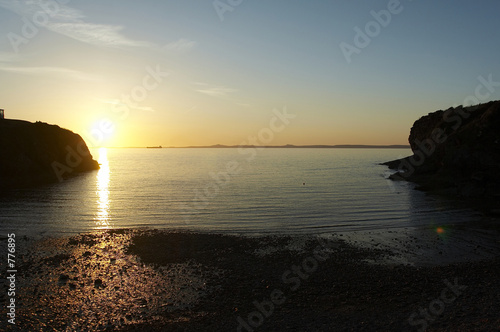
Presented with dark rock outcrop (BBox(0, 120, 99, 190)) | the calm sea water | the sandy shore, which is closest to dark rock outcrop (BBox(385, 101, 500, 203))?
the calm sea water

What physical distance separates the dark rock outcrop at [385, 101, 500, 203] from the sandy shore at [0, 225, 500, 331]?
26.2 m

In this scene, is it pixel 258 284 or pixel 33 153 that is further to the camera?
pixel 33 153

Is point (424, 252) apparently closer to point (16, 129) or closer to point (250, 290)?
point (250, 290)

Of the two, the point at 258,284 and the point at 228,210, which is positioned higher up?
the point at 258,284

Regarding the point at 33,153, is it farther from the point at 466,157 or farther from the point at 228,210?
the point at 466,157

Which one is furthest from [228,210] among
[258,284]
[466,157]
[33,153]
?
[33,153]

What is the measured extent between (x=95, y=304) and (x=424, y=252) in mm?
21072

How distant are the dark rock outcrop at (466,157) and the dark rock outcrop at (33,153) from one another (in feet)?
248

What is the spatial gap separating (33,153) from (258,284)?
3131 inches

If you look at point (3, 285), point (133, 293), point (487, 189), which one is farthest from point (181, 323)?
point (487, 189)

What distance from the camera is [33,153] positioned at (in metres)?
77.8

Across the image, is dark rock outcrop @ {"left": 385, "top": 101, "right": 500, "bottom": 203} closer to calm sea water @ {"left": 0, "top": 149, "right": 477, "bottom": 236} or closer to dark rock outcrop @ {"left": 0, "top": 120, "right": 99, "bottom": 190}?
calm sea water @ {"left": 0, "top": 149, "right": 477, "bottom": 236}

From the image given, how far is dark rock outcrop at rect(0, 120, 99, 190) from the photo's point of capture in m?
69.8

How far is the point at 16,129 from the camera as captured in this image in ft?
259
